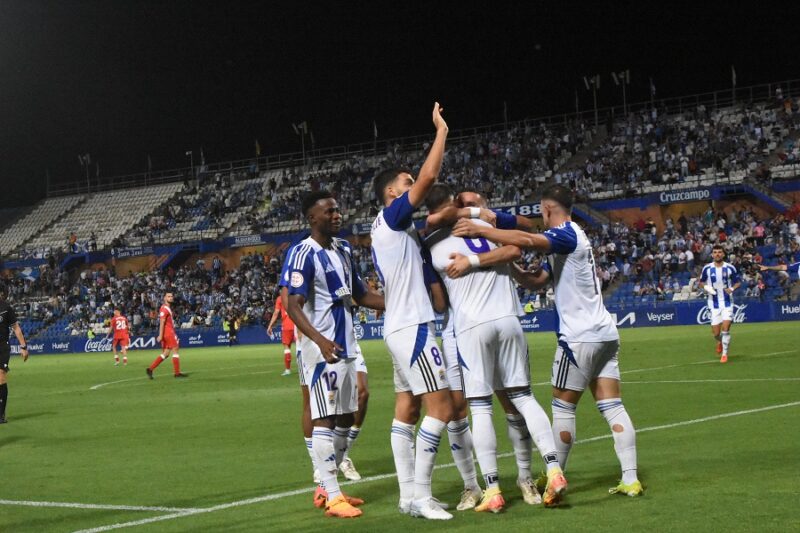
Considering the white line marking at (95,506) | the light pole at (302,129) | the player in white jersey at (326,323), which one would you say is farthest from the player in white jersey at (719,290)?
the light pole at (302,129)

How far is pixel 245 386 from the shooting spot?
23.2 metres

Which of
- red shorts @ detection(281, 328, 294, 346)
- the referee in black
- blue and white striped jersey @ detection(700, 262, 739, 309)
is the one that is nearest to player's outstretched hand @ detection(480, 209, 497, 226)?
the referee in black

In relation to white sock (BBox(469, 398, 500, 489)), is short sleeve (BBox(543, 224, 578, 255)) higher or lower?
higher

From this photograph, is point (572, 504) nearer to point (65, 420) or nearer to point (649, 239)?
point (65, 420)

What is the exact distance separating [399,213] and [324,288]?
127 cm

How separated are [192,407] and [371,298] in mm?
10788

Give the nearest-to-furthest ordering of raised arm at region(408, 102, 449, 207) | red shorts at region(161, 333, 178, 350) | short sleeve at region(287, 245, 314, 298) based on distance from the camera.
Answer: raised arm at region(408, 102, 449, 207) → short sleeve at region(287, 245, 314, 298) → red shorts at region(161, 333, 178, 350)

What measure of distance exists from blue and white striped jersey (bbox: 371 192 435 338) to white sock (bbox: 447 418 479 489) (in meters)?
0.93

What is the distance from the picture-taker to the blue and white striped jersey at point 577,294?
26.8ft

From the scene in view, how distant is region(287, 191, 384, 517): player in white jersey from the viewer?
8148 mm

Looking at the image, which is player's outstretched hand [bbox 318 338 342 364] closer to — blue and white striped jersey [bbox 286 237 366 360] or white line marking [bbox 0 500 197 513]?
blue and white striped jersey [bbox 286 237 366 360]

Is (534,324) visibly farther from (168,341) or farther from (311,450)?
(311,450)

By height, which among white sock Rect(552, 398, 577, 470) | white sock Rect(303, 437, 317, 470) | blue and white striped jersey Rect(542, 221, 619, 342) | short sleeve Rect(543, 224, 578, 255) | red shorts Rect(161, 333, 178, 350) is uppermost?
short sleeve Rect(543, 224, 578, 255)

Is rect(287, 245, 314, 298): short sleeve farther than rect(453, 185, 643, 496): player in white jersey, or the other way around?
rect(287, 245, 314, 298): short sleeve
